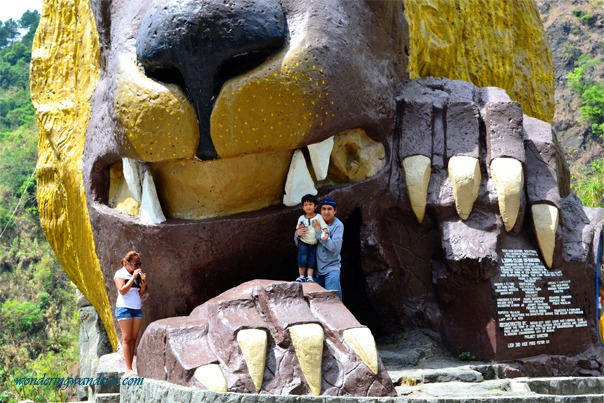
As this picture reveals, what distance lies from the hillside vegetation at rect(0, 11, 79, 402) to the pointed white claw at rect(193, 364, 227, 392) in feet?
13.9

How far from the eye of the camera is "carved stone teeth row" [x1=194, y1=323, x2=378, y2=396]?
332 centimetres

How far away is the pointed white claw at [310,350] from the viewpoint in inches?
132

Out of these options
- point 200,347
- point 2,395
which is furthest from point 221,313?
point 2,395

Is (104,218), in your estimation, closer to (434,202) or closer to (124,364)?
(124,364)

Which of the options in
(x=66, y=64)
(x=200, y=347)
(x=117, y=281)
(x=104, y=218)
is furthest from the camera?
(x=66, y=64)

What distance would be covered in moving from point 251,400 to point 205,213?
1159mm

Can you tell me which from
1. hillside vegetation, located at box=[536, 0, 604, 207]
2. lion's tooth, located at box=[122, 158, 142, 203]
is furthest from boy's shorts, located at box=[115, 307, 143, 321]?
hillside vegetation, located at box=[536, 0, 604, 207]

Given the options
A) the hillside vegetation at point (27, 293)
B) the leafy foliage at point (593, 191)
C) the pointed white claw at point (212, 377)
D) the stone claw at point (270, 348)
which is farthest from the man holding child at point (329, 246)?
the leafy foliage at point (593, 191)

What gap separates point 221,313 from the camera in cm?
361

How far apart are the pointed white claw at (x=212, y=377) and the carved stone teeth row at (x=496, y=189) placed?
152 cm

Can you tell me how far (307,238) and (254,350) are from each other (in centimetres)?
83

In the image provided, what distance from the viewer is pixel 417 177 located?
4.45 m

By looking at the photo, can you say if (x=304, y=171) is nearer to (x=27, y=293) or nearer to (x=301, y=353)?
(x=301, y=353)

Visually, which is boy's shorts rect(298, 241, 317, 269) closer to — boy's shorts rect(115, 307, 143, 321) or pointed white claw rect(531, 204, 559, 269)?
boy's shorts rect(115, 307, 143, 321)
